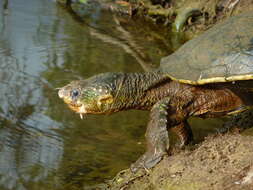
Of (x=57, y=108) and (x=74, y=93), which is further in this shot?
(x=57, y=108)

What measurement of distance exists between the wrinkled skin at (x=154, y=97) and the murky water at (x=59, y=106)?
501mm

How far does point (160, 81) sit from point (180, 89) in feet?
0.57

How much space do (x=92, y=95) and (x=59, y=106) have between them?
4.61 ft

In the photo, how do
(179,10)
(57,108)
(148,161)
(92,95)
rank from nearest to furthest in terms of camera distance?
(148,161)
(92,95)
(57,108)
(179,10)

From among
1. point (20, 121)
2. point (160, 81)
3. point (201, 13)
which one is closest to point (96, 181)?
point (160, 81)

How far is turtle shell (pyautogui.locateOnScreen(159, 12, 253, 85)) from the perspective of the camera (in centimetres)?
293

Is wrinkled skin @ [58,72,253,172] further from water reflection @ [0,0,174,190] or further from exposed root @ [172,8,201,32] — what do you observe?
exposed root @ [172,8,201,32]

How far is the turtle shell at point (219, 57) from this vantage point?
115 inches

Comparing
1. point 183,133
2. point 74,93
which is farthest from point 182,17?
point 74,93

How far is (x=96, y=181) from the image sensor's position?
10.3 feet

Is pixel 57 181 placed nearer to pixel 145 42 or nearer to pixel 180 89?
pixel 180 89

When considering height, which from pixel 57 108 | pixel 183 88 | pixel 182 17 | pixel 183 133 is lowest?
pixel 57 108

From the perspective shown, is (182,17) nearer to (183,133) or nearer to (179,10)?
(179,10)

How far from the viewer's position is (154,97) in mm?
3322
